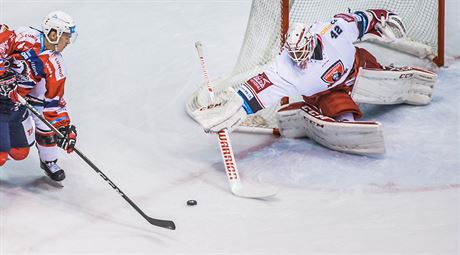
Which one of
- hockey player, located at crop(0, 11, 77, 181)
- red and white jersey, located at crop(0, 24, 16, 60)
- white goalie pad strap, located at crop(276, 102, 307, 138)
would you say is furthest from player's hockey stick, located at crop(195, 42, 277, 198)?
red and white jersey, located at crop(0, 24, 16, 60)

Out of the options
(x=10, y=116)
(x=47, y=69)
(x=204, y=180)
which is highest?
(x=47, y=69)

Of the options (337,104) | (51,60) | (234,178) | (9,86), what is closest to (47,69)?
(51,60)

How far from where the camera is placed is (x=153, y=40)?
6770 millimetres

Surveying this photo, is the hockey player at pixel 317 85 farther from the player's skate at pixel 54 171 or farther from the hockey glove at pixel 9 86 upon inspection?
the hockey glove at pixel 9 86

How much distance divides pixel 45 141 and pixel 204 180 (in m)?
0.73

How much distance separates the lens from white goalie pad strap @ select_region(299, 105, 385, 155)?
17.0ft

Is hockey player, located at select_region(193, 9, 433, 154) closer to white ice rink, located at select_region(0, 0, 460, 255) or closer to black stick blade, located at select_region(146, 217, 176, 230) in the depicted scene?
white ice rink, located at select_region(0, 0, 460, 255)

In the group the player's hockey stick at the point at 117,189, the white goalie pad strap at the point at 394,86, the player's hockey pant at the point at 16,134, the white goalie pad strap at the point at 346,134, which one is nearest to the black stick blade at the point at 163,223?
the player's hockey stick at the point at 117,189

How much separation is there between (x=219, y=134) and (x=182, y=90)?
98 centimetres

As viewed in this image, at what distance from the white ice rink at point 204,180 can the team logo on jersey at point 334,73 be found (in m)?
0.33

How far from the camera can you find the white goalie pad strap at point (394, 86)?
18.2 ft

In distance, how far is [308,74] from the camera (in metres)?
5.29

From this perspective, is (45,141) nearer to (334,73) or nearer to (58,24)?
(58,24)

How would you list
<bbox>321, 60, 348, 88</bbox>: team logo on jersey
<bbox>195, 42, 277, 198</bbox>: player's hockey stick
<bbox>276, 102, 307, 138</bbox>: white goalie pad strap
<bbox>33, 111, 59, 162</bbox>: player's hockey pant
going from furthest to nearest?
<bbox>276, 102, 307, 138</bbox>: white goalie pad strap < <bbox>321, 60, 348, 88</bbox>: team logo on jersey < <bbox>33, 111, 59, 162</bbox>: player's hockey pant < <bbox>195, 42, 277, 198</bbox>: player's hockey stick
